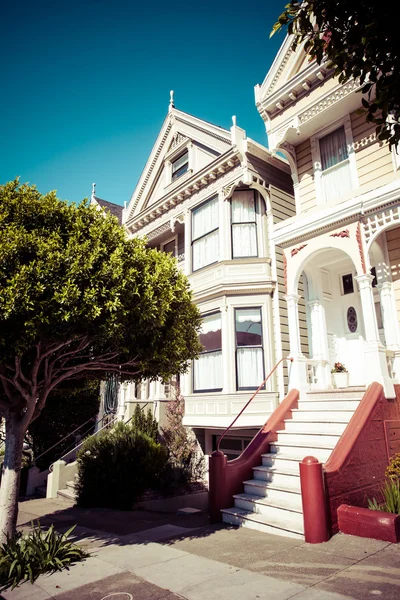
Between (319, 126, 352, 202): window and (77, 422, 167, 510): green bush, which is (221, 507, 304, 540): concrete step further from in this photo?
(319, 126, 352, 202): window

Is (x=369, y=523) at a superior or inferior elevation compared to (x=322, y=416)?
inferior

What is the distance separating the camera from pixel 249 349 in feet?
40.4

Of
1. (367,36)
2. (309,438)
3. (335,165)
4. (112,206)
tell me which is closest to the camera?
(367,36)

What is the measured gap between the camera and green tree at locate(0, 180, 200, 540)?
629 cm

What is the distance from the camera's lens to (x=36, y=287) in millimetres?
6137

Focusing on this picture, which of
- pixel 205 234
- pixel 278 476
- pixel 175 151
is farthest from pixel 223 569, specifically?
pixel 175 151

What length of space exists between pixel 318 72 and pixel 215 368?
30.1ft

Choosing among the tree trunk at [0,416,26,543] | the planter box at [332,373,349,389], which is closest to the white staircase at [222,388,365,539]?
the planter box at [332,373,349,389]

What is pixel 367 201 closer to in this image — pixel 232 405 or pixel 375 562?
pixel 232 405

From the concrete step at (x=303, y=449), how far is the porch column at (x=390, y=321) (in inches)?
101

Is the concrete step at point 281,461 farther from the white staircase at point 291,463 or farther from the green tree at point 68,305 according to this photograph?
the green tree at point 68,305

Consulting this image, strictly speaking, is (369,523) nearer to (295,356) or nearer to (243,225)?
(295,356)

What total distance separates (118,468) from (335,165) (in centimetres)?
1075

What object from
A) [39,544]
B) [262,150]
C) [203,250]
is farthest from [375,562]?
[262,150]
